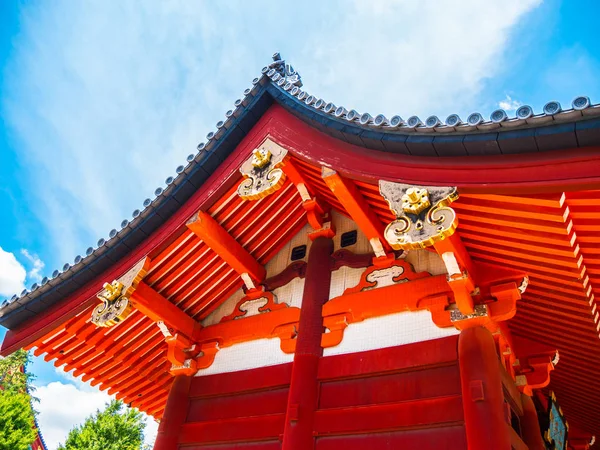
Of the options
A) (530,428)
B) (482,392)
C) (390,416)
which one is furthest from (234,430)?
(530,428)

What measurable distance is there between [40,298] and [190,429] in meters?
2.95

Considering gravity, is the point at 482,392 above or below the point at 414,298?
below

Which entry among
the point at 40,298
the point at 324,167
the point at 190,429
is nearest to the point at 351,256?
the point at 324,167

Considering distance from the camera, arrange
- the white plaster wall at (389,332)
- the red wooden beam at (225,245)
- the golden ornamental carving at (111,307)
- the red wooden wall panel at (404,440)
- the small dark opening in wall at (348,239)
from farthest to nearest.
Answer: the small dark opening in wall at (348,239)
the red wooden beam at (225,245)
the golden ornamental carving at (111,307)
the white plaster wall at (389,332)
the red wooden wall panel at (404,440)

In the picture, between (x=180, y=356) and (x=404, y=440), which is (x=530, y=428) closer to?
(x=404, y=440)

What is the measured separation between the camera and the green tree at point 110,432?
15992 mm

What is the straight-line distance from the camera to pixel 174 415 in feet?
23.0

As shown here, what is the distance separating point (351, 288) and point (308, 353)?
3.47 feet

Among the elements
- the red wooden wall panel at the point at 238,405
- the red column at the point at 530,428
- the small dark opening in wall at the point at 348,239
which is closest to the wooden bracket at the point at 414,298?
the small dark opening in wall at the point at 348,239

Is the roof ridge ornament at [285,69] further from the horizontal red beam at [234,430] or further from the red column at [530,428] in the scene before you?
the red column at [530,428]

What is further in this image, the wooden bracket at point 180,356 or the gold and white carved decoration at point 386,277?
the wooden bracket at point 180,356

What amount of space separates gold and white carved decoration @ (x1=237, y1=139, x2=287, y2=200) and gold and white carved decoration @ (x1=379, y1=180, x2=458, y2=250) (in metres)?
1.61

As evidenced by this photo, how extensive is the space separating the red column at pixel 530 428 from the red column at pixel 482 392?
1770 mm

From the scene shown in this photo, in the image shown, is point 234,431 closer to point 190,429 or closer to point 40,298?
point 190,429
